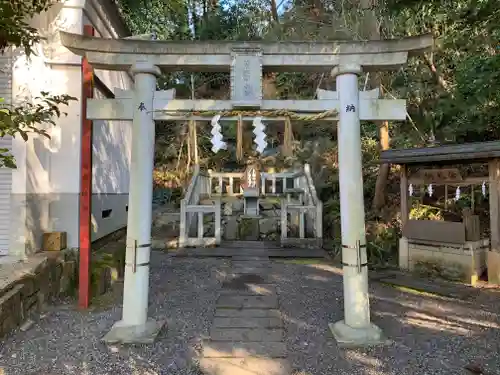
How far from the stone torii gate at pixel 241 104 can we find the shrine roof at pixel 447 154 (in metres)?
3.25

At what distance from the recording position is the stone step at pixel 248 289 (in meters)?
6.23

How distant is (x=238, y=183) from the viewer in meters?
15.0

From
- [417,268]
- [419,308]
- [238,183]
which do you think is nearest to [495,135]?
[417,268]

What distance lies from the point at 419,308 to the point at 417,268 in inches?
105

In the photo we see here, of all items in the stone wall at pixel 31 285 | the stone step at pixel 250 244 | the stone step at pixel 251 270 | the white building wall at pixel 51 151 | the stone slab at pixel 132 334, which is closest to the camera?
Result: the stone slab at pixel 132 334

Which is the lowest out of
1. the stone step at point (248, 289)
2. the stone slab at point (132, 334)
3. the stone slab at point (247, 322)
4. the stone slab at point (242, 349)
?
the stone slab at point (242, 349)

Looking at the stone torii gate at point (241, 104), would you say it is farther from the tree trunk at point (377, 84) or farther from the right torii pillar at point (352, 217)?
the tree trunk at point (377, 84)

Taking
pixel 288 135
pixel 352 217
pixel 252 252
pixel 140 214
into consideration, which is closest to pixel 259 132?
pixel 288 135

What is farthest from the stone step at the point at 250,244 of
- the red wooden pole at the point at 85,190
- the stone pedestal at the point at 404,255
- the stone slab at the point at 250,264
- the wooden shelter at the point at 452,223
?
the red wooden pole at the point at 85,190

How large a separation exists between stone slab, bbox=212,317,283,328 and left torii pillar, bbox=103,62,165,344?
0.87 m

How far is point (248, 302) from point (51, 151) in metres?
4.42

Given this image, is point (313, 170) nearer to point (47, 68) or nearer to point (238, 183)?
point (238, 183)

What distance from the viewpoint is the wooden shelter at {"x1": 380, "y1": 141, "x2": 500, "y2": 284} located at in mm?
6871

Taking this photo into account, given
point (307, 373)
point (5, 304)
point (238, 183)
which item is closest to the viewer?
point (307, 373)
